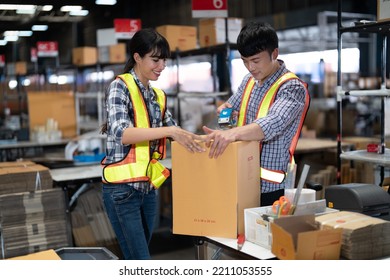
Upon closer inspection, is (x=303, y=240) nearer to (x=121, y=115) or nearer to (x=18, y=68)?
(x=121, y=115)

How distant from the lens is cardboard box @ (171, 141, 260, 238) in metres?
1.76

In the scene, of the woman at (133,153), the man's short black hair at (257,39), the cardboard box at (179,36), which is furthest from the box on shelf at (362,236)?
the cardboard box at (179,36)

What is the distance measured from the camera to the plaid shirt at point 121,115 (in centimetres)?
199

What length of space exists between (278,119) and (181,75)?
5.86 meters

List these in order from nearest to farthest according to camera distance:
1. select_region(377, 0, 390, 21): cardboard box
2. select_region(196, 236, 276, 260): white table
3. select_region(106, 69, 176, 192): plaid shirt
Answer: select_region(196, 236, 276, 260): white table
select_region(106, 69, 176, 192): plaid shirt
select_region(377, 0, 390, 21): cardboard box

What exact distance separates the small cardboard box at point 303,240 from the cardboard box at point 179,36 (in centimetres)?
402

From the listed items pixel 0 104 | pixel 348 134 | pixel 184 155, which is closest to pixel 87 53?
pixel 0 104

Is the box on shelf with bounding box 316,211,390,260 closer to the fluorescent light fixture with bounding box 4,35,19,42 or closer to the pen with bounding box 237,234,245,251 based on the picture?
the pen with bounding box 237,234,245,251

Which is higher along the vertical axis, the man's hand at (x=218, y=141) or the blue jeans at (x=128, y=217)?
the man's hand at (x=218, y=141)

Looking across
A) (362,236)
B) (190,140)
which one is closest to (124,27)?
(190,140)

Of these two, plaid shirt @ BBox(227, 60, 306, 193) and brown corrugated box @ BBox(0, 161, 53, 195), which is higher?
plaid shirt @ BBox(227, 60, 306, 193)

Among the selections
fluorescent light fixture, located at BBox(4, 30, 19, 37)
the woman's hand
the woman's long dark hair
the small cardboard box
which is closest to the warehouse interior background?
fluorescent light fixture, located at BBox(4, 30, 19, 37)

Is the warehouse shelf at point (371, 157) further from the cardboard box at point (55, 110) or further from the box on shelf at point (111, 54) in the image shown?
the box on shelf at point (111, 54)
